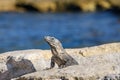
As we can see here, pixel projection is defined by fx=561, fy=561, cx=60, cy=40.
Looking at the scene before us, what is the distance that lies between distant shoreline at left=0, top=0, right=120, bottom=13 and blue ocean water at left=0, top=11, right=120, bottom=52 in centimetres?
213

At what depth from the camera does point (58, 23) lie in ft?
131

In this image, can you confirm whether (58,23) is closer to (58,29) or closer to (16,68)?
(58,29)

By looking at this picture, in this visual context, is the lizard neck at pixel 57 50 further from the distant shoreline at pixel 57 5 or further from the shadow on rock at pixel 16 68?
the distant shoreline at pixel 57 5

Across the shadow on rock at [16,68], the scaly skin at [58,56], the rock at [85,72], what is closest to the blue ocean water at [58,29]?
the shadow on rock at [16,68]

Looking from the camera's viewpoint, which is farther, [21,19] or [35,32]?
[21,19]

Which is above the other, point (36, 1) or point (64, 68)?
point (36, 1)

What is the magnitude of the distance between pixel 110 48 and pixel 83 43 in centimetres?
1905

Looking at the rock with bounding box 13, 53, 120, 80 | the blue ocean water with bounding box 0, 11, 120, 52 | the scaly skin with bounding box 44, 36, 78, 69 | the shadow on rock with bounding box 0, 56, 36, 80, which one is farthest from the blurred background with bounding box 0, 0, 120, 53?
the rock with bounding box 13, 53, 120, 80

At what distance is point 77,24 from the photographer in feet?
130

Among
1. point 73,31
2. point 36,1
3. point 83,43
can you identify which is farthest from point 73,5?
point 83,43

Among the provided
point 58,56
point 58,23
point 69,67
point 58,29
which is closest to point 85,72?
point 69,67

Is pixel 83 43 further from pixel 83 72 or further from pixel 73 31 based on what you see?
pixel 83 72

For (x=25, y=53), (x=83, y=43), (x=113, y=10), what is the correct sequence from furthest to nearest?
(x=113, y=10) < (x=83, y=43) < (x=25, y=53)

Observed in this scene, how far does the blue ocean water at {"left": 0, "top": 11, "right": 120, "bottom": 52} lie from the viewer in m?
29.4
